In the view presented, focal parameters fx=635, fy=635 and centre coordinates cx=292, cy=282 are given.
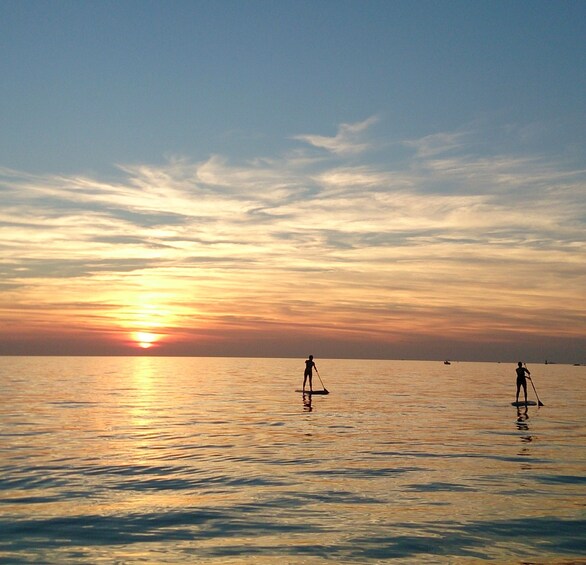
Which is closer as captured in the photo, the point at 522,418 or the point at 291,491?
the point at 291,491

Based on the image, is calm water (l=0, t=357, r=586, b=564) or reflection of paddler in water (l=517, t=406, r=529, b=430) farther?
reflection of paddler in water (l=517, t=406, r=529, b=430)

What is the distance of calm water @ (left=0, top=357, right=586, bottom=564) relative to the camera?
12195 millimetres

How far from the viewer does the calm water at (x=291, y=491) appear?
12.2 m

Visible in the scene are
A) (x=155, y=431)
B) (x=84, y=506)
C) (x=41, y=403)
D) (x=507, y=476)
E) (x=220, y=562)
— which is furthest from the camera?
(x=41, y=403)

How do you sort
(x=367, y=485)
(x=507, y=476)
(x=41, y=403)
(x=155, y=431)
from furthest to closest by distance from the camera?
(x=41, y=403)
(x=155, y=431)
(x=507, y=476)
(x=367, y=485)

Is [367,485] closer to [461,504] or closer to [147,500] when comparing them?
[461,504]

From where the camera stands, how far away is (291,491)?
16.9m

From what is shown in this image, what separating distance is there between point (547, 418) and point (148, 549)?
101 ft

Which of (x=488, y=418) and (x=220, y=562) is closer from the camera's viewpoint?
(x=220, y=562)

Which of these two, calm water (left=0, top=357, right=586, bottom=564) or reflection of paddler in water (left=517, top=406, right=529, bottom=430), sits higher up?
reflection of paddler in water (left=517, top=406, right=529, bottom=430)

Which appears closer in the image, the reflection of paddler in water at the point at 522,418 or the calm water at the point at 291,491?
the calm water at the point at 291,491

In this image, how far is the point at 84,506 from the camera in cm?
1523

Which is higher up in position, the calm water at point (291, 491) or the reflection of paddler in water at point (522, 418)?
the reflection of paddler in water at point (522, 418)

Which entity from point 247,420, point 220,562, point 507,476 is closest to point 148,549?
point 220,562
